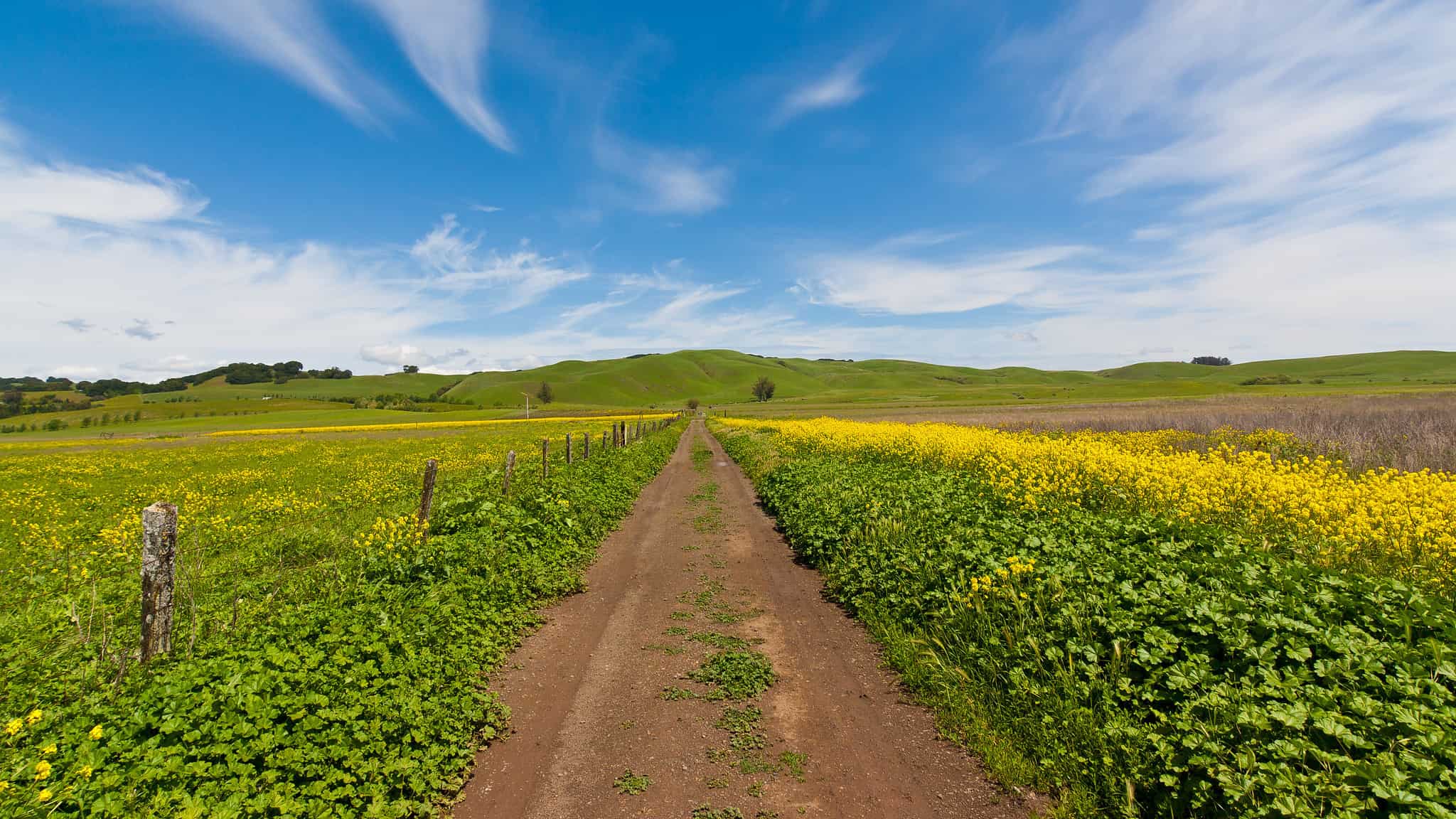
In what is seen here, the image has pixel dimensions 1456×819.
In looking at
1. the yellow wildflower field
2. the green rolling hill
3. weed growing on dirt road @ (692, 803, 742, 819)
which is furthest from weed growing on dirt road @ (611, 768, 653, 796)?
the green rolling hill

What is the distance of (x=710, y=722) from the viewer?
538 centimetres

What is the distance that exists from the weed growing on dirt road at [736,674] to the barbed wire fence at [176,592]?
497 cm

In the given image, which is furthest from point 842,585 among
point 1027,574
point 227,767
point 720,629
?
point 227,767

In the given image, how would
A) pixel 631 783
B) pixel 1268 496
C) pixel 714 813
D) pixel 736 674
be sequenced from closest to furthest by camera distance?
pixel 714 813 < pixel 631 783 < pixel 736 674 < pixel 1268 496

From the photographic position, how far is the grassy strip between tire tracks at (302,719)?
11.4ft

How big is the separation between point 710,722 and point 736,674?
947mm

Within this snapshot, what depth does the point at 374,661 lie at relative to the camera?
519cm

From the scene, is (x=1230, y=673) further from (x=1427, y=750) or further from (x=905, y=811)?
(x=905, y=811)

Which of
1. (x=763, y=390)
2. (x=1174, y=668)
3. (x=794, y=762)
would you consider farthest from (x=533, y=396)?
(x=1174, y=668)

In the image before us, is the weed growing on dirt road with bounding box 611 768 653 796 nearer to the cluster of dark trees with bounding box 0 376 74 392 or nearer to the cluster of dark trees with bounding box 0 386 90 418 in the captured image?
the cluster of dark trees with bounding box 0 386 90 418

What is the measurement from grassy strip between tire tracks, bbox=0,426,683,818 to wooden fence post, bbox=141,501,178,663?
0.24m

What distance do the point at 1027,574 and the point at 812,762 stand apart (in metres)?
3.58

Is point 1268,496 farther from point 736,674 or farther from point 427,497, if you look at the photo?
point 427,497

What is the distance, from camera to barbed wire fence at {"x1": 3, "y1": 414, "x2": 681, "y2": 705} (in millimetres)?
5051
